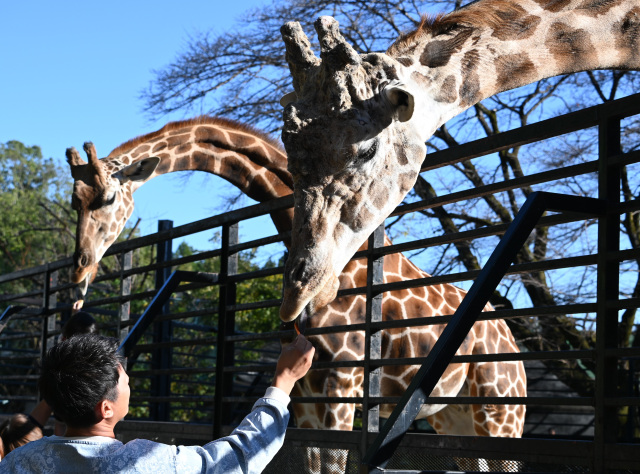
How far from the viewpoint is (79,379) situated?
2357 millimetres

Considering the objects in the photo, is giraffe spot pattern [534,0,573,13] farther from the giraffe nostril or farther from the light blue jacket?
the light blue jacket

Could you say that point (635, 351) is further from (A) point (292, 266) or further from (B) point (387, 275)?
(B) point (387, 275)

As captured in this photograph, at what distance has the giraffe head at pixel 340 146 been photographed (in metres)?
3.71

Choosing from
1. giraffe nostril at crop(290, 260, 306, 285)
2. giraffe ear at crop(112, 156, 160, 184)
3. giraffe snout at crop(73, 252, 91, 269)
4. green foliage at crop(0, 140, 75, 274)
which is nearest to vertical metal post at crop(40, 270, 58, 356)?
giraffe snout at crop(73, 252, 91, 269)

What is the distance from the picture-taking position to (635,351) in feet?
10.4

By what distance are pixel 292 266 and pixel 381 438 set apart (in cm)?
104

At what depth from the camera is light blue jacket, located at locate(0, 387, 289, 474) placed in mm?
2273

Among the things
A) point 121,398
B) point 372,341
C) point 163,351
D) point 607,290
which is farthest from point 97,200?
point 121,398

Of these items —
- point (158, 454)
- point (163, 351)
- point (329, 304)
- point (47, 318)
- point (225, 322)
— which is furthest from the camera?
point (163, 351)

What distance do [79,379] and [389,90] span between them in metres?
2.07

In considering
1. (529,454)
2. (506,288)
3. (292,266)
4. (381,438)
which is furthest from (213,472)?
(506,288)

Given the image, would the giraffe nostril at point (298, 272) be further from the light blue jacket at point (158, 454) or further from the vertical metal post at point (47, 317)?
the vertical metal post at point (47, 317)

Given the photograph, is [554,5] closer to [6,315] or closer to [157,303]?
[157,303]

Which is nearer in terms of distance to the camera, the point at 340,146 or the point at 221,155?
the point at 340,146
